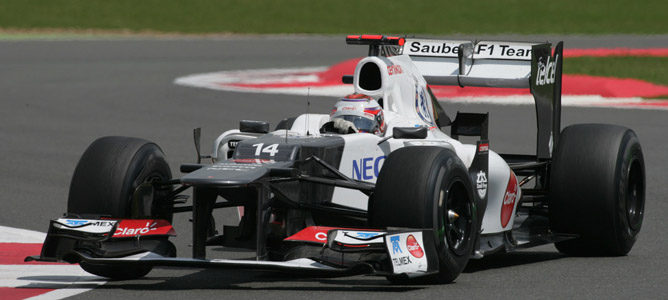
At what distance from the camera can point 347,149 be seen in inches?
330

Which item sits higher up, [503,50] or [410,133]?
[503,50]

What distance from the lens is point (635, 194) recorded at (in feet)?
32.3

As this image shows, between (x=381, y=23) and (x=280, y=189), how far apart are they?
56615 millimetres

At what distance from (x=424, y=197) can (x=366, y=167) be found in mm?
1036

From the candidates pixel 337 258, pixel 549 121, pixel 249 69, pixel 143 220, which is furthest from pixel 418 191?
pixel 249 69

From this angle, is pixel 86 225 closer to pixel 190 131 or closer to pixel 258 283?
pixel 258 283

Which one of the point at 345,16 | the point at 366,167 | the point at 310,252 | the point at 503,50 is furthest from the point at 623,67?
the point at 345,16

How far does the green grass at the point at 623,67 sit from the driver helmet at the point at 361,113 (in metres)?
19.1

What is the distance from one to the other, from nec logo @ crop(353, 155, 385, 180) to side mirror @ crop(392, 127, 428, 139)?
33 cm

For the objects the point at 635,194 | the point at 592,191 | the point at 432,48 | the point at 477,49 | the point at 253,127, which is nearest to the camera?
the point at 253,127

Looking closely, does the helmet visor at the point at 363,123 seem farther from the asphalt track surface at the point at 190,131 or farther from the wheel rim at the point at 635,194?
the wheel rim at the point at 635,194

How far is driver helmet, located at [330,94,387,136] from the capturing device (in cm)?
884

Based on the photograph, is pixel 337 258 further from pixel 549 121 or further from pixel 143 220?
pixel 549 121

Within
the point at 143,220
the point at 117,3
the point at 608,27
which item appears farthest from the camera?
the point at 117,3
